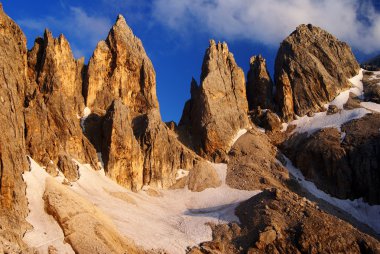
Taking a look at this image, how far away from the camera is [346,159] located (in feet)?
223

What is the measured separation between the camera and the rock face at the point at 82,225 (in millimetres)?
36906

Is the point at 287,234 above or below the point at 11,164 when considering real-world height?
below

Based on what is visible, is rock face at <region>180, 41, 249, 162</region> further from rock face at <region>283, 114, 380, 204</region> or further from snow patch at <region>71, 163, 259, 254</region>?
rock face at <region>283, 114, 380, 204</region>

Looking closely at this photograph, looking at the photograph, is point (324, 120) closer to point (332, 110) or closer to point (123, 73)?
point (332, 110)

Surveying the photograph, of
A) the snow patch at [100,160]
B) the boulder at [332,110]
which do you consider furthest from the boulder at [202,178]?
the boulder at [332,110]

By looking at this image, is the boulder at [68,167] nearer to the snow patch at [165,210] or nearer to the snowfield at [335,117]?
the snow patch at [165,210]

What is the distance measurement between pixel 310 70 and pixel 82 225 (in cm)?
6321

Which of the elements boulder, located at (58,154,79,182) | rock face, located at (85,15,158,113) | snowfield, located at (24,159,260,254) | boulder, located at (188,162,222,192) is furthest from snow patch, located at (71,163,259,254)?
rock face, located at (85,15,158,113)

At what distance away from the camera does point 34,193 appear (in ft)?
132

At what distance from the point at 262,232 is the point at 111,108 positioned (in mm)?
27175

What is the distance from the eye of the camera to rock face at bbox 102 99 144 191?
59.8 metres

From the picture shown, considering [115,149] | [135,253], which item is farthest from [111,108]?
[135,253]

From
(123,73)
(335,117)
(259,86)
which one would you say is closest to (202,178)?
(123,73)

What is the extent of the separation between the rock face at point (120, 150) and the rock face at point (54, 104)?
7.30 feet
